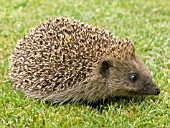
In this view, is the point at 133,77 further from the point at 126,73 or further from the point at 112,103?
the point at 112,103

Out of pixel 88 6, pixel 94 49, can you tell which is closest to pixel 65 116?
pixel 94 49

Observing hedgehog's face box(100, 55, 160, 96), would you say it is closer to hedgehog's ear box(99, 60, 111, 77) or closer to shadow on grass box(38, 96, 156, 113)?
hedgehog's ear box(99, 60, 111, 77)

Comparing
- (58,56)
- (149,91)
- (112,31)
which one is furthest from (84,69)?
(112,31)

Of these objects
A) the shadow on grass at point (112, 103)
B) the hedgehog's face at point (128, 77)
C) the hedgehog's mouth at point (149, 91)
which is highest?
the hedgehog's face at point (128, 77)

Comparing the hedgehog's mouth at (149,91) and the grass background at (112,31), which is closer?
the grass background at (112,31)

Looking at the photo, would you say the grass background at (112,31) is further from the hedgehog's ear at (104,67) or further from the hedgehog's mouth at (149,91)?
the hedgehog's ear at (104,67)

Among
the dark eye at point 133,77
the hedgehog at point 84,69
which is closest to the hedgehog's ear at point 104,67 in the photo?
the hedgehog at point 84,69

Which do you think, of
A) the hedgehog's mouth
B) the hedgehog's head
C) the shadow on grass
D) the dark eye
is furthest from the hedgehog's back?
the hedgehog's mouth
